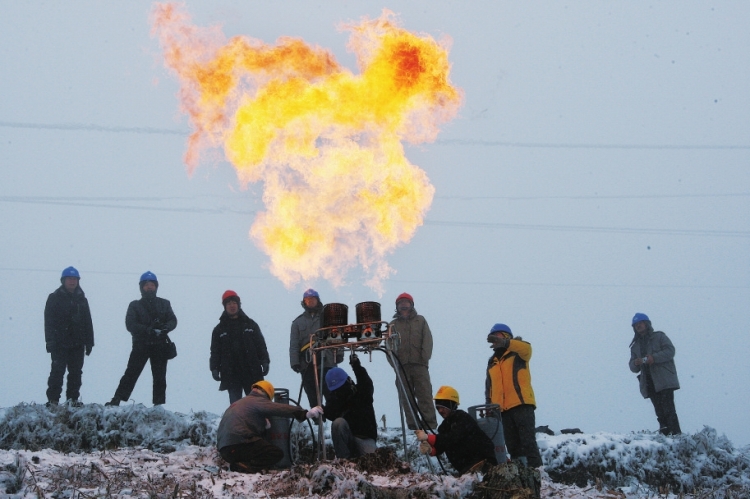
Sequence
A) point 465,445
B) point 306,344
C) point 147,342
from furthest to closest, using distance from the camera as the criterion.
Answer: point 147,342 < point 306,344 < point 465,445

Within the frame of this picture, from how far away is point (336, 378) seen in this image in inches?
429

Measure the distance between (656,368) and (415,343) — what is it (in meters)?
4.22

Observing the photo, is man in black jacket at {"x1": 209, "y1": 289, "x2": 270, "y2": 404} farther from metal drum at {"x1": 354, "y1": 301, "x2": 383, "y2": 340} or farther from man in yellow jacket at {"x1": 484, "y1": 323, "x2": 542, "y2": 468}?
man in yellow jacket at {"x1": 484, "y1": 323, "x2": 542, "y2": 468}

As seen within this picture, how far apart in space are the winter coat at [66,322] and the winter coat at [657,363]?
9.18 metres

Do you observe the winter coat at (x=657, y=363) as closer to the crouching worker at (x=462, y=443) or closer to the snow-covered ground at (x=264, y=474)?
the snow-covered ground at (x=264, y=474)

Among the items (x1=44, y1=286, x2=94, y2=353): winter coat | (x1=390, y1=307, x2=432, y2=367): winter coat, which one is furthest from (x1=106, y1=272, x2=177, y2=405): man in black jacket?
(x1=390, y1=307, x2=432, y2=367): winter coat

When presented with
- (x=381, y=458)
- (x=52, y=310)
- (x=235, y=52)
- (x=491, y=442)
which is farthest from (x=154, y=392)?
(x=235, y=52)

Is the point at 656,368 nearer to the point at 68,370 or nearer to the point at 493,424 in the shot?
the point at 493,424

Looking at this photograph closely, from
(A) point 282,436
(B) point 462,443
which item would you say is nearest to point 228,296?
(A) point 282,436

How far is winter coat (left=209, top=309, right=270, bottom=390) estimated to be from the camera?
1315cm

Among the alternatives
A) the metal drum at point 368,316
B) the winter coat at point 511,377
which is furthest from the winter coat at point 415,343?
the metal drum at point 368,316

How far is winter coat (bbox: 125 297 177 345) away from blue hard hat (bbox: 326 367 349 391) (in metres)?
3.73

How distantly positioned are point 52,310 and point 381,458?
638 cm

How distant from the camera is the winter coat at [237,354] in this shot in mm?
13148
